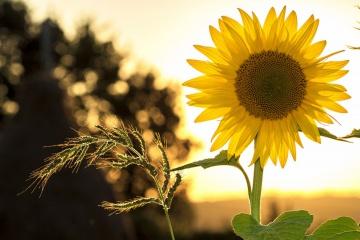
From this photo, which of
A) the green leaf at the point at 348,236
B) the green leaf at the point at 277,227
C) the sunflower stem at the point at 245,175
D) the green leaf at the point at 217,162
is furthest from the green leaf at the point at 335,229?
the green leaf at the point at 217,162

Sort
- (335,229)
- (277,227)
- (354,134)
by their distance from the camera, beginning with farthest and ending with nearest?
(354,134) → (335,229) → (277,227)

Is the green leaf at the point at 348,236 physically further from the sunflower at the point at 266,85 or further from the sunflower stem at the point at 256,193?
the sunflower at the point at 266,85

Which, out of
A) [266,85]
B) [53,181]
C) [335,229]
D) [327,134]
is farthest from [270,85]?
[53,181]

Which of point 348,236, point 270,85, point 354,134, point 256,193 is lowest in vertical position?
point 348,236

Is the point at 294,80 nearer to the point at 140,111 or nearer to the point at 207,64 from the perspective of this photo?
the point at 207,64

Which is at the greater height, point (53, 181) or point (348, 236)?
point (53, 181)

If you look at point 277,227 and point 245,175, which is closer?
point 277,227

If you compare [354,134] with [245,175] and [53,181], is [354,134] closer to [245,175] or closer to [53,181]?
[245,175]
